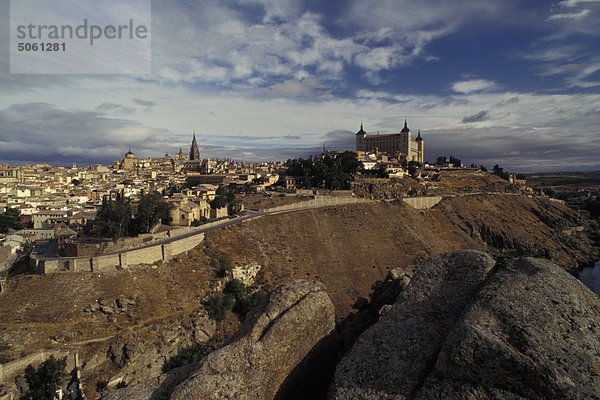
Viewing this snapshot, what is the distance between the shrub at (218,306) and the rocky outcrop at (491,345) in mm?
22496

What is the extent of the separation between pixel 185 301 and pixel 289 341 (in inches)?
842

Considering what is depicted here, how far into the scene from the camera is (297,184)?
66375 mm

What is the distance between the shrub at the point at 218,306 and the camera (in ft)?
88.1

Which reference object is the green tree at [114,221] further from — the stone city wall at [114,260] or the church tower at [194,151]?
the church tower at [194,151]

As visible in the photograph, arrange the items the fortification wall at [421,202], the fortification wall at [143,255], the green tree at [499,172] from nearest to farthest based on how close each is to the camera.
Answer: the fortification wall at [143,255]
the fortification wall at [421,202]
the green tree at [499,172]

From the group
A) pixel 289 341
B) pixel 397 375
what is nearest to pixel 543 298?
pixel 397 375

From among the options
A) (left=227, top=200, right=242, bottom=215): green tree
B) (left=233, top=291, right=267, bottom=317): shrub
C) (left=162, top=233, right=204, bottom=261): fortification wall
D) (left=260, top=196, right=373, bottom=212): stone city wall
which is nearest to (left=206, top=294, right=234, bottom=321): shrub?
(left=233, top=291, right=267, bottom=317): shrub

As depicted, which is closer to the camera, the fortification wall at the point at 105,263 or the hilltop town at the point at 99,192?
the fortification wall at the point at 105,263

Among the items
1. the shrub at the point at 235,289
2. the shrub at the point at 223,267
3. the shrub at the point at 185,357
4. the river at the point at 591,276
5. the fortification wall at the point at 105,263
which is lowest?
the river at the point at 591,276

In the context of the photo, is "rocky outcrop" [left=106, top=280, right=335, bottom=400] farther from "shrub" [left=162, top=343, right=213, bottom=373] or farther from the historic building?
the historic building

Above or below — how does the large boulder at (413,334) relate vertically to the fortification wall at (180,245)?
above

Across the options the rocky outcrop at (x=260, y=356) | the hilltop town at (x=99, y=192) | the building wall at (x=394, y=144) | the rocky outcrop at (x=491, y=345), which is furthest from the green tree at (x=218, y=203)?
the building wall at (x=394, y=144)

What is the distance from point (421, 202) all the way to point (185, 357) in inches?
1881

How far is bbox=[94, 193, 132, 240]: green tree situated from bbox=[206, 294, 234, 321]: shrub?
439 inches
